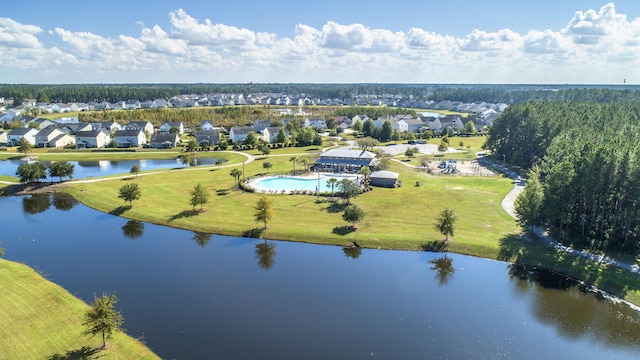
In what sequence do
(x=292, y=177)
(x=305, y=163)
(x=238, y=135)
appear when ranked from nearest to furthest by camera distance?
(x=292, y=177) → (x=305, y=163) → (x=238, y=135)

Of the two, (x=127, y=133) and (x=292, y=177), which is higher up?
(x=127, y=133)

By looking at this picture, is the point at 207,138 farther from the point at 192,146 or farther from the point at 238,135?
the point at 192,146

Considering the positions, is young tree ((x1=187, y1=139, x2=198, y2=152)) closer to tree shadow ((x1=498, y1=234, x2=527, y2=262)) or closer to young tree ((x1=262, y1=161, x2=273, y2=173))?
young tree ((x1=262, y1=161, x2=273, y2=173))

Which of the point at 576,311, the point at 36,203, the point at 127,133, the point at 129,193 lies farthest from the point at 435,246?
the point at 127,133

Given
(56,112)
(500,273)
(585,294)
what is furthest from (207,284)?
(56,112)

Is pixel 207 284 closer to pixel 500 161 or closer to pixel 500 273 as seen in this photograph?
pixel 500 273

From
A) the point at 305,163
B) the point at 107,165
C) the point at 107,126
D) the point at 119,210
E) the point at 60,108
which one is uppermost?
the point at 60,108

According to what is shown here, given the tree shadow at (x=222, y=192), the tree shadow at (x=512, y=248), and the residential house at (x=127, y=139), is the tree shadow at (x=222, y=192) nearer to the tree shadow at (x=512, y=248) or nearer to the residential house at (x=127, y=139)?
the tree shadow at (x=512, y=248)
